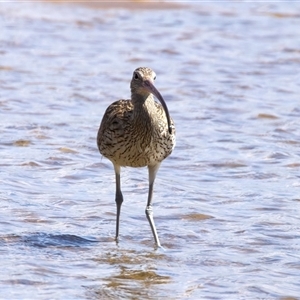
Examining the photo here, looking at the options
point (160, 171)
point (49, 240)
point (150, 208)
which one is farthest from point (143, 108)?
point (160, 171)

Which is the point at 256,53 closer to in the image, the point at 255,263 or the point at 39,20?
the point at 39,20

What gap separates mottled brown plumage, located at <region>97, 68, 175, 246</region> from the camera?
8336 mm

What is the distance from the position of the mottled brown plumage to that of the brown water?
0.61 m

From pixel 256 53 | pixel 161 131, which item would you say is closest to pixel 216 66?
pixel 256 53

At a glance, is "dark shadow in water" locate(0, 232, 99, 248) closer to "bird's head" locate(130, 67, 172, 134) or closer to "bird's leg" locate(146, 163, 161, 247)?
"bird's leg" locate(146, 163, 161, 247)

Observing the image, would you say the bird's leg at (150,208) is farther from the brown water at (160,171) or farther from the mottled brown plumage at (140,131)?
the brown water at (160,171)

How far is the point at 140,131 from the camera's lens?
27.3 ft

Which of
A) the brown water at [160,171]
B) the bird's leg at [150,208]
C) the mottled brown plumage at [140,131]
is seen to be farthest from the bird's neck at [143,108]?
the brown water at [160,171]

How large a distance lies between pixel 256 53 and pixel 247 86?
2.75m

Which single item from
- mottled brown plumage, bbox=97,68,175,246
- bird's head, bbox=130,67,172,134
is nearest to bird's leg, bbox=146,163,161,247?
mottled brown plumage, bbox=97,68,175,246

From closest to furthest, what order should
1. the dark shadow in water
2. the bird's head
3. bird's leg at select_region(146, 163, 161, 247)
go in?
the dark shadow in water < the bird's head < bird's leg at select_region(146, 163, 161, 247)

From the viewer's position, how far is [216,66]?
16328mm

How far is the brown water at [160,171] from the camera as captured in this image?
7.59 meters

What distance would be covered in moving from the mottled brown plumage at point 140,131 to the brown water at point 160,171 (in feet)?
2.01
